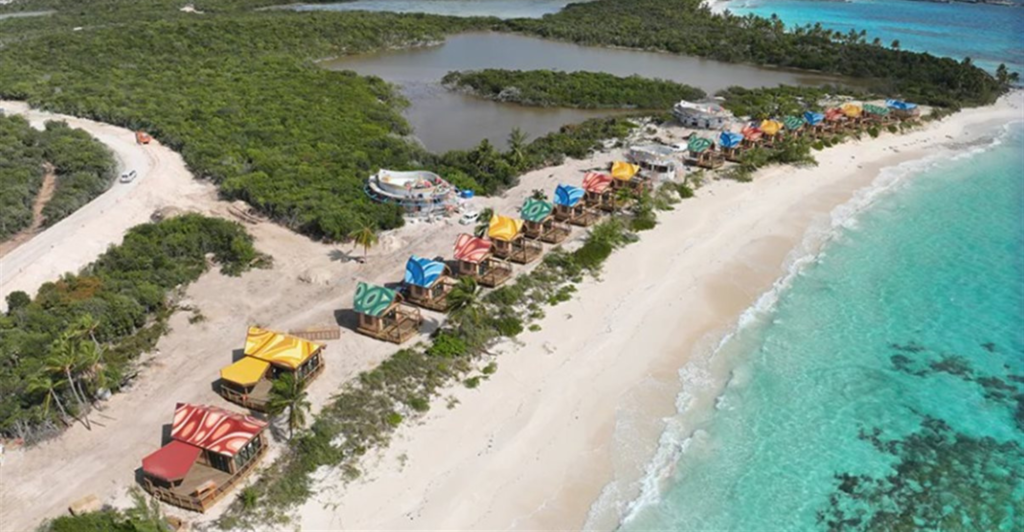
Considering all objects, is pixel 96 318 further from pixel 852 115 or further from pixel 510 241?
pixel 852 115

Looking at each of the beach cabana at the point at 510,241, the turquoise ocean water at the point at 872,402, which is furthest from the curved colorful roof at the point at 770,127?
the beach cabana at the point at 510,241

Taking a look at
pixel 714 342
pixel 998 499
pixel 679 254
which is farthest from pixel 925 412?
pixel 679 254

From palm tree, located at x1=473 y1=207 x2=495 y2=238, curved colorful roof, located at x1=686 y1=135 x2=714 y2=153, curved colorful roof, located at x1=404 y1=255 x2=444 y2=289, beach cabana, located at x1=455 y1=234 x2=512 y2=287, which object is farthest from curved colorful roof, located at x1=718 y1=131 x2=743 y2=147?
curved colorful roof, located at x1=404 y1=255 x2=444 y2=289

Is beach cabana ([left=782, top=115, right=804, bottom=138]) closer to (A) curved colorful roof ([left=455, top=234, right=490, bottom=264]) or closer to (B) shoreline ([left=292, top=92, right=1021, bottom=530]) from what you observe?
(B) shoreline ([left=292, top=92, right=1021, bottom=530])

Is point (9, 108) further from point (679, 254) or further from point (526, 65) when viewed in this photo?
point (679, 254)

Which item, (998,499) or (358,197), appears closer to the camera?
(998,499)

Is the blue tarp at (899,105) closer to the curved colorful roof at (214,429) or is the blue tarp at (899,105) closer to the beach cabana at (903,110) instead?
the beach cabana at (903,110)
